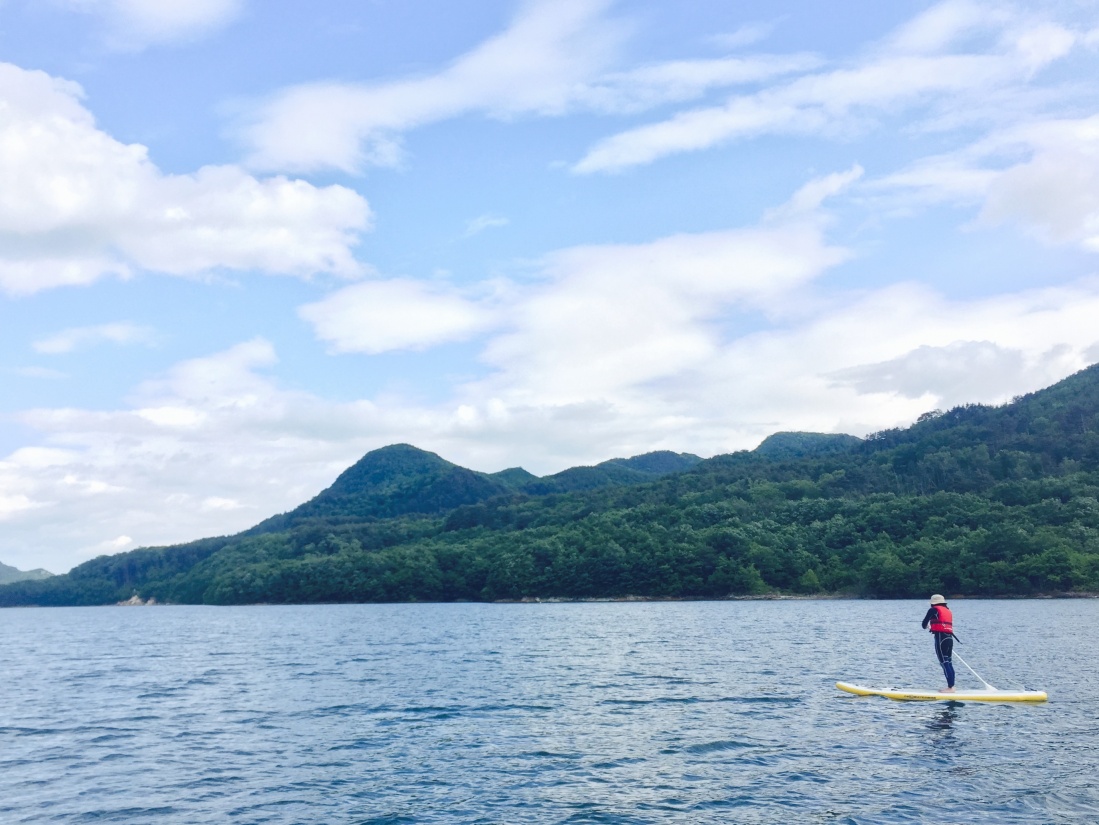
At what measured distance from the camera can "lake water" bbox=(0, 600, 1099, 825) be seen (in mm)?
25109

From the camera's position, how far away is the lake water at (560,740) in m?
25.1

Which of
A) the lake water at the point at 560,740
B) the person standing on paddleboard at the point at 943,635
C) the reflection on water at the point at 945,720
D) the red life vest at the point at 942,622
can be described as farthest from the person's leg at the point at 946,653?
the lake water at the point at 560,740

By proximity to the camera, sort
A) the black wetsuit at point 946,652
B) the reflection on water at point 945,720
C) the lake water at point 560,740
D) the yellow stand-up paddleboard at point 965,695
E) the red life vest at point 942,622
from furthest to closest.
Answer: the red life vest at point 942,622 < the black wetsuit at point 946,652 < the yellow stand-up paddleboard at point 965,695 < the reflection on water at point 945,720 < the lake water at point 560,740

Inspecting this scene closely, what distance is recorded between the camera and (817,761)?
29547mm

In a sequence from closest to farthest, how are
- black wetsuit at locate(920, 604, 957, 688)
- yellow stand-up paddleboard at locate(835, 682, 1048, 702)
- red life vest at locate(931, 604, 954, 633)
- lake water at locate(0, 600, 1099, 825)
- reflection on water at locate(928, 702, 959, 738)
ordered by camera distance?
lake water at locate(0, 600, 1099, 825) → reflection on water at locate(928, 702, 959, 738) → yellow stand-up paddleboard at locate(835, 682, 1048, 702) → black wetsuit at locate(920, 604, 957, 688) → red life vest at locate(931, 604, 954, 633)

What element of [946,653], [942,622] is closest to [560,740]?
[946,653]

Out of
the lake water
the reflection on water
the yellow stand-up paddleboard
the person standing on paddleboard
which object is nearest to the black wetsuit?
the person standing on paddleboard

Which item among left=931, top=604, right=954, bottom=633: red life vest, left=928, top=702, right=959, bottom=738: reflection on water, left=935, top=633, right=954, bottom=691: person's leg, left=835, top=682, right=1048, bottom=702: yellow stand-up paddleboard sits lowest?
left=928, top=702, right=959, bottom=738: reflection on water

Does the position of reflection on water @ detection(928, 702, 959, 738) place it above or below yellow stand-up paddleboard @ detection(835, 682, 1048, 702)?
below

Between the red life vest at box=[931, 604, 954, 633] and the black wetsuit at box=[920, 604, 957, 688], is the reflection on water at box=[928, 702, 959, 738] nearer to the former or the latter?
the black wetsuit at box=[920, 604, 957, 688]

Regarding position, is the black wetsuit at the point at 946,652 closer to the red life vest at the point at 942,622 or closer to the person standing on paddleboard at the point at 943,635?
the person standing on paddleboard at the point at 943,635

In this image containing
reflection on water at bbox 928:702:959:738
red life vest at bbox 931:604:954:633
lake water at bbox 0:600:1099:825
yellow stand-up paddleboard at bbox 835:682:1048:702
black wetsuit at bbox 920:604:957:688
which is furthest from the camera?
red life vest at bbox 931:604:954:633

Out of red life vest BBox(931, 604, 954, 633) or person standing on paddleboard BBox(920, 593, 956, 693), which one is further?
red life vest BBox(931, 604, 954, 633)

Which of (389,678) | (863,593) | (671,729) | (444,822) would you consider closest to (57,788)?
(444,822)
